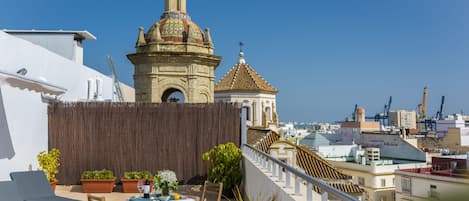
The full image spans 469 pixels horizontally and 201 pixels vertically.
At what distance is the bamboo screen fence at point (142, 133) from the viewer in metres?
11.4

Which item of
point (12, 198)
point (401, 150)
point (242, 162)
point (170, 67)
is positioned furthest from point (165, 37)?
point (401, 150)

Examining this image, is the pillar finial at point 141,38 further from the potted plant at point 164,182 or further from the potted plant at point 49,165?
the potted plant at point 164,182

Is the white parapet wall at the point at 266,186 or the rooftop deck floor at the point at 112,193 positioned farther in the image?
the rooftop deck floor at the point at 112,193

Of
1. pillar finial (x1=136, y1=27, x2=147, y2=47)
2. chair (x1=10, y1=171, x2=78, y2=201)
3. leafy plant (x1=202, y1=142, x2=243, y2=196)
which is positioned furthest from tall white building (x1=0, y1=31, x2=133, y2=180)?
pillar finial (x1=136, y1=27, x2=147, y2=47)

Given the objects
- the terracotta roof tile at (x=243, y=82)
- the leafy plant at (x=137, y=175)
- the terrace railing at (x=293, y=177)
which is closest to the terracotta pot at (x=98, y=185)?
the leafy plant at (x=137, y=175)

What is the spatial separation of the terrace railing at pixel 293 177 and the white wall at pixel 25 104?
4.71 metres

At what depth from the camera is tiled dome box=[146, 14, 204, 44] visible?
21312 mm

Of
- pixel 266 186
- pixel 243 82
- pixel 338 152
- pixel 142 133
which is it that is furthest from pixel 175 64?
pixel 338 152

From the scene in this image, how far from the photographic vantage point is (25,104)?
9.87 meters

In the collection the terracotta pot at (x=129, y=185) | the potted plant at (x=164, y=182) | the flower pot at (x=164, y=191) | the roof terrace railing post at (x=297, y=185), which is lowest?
the terracotta pot at (x=129, y=185)

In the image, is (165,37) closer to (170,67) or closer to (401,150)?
(170,67)

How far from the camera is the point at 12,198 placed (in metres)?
7.27

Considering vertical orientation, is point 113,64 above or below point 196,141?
above

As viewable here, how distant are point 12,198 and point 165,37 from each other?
14.9 metres
